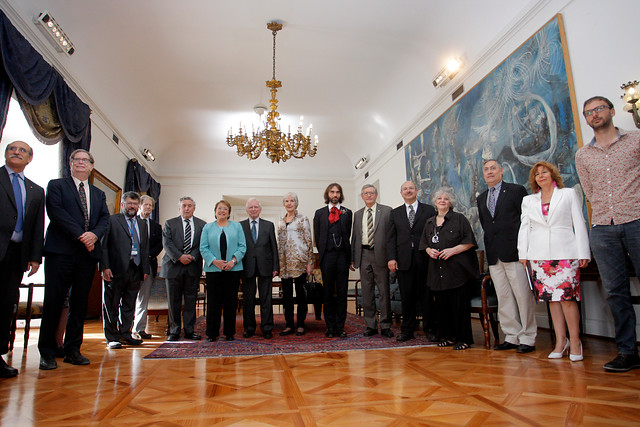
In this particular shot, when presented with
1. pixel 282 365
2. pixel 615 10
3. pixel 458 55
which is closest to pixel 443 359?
pixel 282 365

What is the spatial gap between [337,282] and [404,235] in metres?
0.76

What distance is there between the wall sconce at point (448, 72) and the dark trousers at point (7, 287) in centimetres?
511

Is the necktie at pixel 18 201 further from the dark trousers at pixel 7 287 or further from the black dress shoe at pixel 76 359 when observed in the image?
the black dress shoe at pixel 76 359

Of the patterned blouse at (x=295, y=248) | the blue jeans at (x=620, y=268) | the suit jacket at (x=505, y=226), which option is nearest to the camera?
the blue jeans at (x=620, y=268)

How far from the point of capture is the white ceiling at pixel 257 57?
461 centimetres

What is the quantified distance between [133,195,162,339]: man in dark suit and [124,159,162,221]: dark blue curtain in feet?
12.9

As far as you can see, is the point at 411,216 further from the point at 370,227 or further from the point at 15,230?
the point at 15,230

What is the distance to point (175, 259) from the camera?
347 centimetres

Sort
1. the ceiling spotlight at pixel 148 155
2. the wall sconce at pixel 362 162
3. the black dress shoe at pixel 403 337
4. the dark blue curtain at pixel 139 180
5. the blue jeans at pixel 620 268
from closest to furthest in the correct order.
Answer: the blue jeans at pixel 620 268, the black dress shoe at pixel 403 337, the dark blue curtain at pixel 139 180, the ceiling spotlight at pixel 148 155, the wall sconce at pixel 362 162

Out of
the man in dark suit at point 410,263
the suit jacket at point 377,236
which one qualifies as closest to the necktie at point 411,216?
the man in dark suit at point 410,263

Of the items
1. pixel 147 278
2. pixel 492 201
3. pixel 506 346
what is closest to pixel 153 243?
pixel 147 278

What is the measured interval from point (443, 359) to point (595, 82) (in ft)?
8.48

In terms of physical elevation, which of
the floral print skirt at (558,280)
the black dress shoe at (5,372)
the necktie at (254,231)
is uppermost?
the necktie at (254,231)

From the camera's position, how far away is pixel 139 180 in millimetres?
7859
